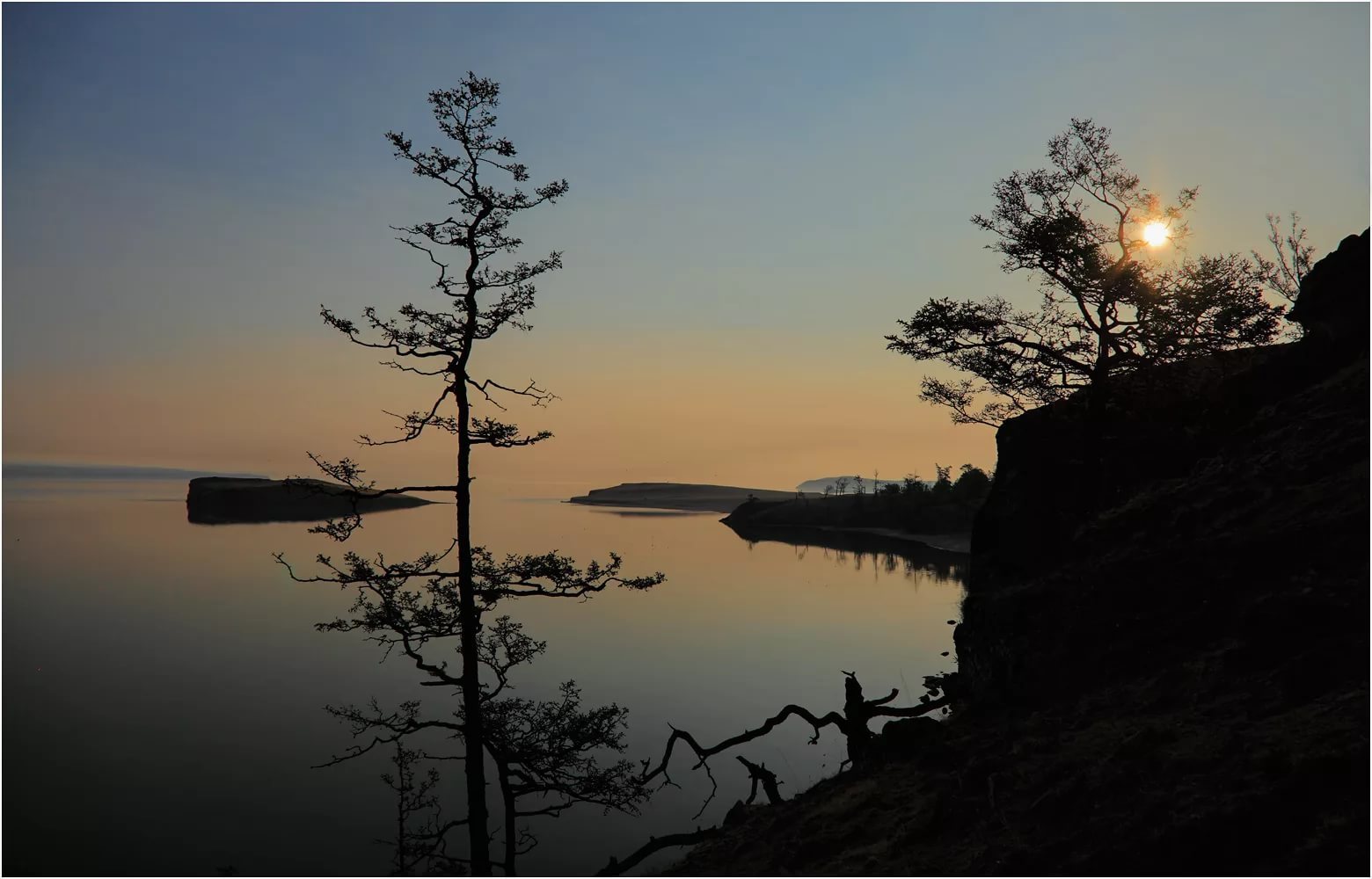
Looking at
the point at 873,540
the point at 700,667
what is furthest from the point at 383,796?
the point at 873,540

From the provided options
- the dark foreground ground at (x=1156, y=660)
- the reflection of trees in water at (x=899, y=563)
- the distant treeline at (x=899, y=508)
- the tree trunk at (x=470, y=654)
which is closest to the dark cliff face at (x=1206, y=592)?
the dark foreground ground at (x=1156, y=660)

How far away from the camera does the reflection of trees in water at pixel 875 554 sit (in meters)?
83.5

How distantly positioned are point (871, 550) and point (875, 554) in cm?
562

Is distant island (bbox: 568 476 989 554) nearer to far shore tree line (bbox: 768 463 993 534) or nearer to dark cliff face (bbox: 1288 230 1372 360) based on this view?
far shore tree line (bbox: 768 463 993 534)

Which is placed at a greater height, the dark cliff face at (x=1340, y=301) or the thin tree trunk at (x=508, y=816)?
the dark cliff face at (x=1340, y=301)

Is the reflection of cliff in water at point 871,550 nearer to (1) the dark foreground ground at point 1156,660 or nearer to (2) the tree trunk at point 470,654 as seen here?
(1) the dark foreground ground at point 1156,660

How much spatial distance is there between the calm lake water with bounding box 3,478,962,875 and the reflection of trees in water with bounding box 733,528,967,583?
8.73 ft

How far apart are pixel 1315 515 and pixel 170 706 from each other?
4166 centimetres

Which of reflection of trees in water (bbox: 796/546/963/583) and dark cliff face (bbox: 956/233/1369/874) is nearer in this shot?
dark cliff face (bbox: 956/233/1369/874)

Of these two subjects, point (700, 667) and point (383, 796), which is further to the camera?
point (700, 667)

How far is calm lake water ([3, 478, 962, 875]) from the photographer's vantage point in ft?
73.7

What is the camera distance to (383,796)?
25250 millimetres

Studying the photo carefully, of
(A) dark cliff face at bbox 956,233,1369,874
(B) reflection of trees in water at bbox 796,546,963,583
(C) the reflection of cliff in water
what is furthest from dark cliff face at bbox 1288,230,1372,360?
(C) the reflection of cliff in water

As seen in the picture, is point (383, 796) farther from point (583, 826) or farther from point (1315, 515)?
point (1315, 515)
